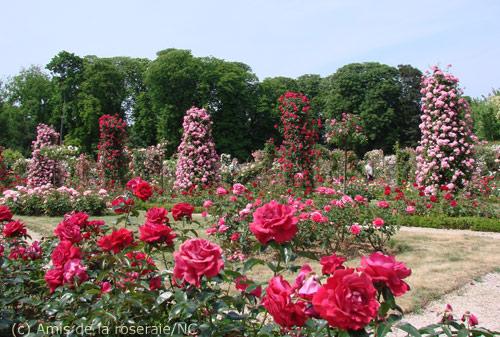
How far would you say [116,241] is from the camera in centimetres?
203

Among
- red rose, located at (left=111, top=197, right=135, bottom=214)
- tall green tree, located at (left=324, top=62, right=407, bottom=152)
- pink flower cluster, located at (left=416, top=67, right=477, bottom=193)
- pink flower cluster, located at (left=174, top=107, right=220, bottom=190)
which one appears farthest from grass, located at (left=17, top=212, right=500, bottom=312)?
tall green tree, located at (left=324, top=62, right=407, bottom=152)

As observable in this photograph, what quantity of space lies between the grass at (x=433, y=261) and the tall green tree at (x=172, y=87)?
24.0 meters

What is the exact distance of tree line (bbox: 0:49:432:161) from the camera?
31500mm

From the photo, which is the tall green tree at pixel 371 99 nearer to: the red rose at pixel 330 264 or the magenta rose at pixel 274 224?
the red rose at pixel 330 264

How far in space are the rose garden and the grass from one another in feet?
0.14

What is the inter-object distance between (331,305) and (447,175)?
34.2 ft

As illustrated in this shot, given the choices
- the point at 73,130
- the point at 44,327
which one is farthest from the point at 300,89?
the point at 44,327

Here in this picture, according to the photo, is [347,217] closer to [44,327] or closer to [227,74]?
[44,327]

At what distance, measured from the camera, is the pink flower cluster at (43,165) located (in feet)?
50.2

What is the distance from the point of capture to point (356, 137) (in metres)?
12.8

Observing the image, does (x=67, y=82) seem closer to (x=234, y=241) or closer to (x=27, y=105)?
(x=27, y=105)

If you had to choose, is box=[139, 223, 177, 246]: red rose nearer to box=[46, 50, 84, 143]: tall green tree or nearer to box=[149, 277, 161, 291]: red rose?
box=[149, 277, 161, 291]: red rose

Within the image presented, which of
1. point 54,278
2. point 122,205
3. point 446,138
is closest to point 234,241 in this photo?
point 122,205

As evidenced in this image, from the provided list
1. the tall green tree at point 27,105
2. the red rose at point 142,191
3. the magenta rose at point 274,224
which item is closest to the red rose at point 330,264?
the magenta rose at point 274,224
